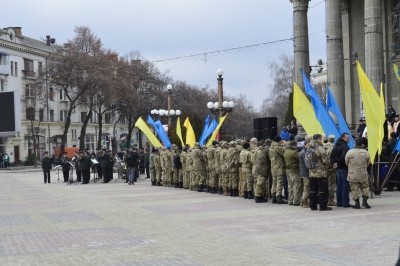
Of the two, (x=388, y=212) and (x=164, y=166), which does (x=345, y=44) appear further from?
(x=388, y=212)

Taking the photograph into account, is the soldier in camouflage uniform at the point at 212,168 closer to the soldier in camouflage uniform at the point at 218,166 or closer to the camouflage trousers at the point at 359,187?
the soldier in camouflage uniform at the point at 218,166

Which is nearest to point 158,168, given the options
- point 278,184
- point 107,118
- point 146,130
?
point 146,130

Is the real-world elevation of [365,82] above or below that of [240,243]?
above

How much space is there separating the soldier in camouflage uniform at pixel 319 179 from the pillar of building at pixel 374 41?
593 inches

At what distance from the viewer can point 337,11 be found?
33188 mm

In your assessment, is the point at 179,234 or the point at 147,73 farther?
the point at 147,73

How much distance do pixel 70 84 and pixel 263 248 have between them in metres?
57.8

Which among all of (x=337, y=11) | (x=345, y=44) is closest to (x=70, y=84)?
(x=345, y=44)

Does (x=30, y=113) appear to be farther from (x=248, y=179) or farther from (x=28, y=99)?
(x=248, y=179)

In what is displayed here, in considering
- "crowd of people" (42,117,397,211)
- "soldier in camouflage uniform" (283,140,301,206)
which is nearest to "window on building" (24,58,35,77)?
"crowd of people" (42,117,397,211)

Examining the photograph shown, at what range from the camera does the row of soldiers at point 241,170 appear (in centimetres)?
1764

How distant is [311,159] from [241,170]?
17.5ft

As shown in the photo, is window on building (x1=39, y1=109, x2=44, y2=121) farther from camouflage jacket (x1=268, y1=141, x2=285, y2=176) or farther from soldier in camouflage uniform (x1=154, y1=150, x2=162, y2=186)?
camouflage jacket (x1=268, y1=141, x2=285, y2=176)

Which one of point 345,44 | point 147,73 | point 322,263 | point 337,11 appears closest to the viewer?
point 322,263
